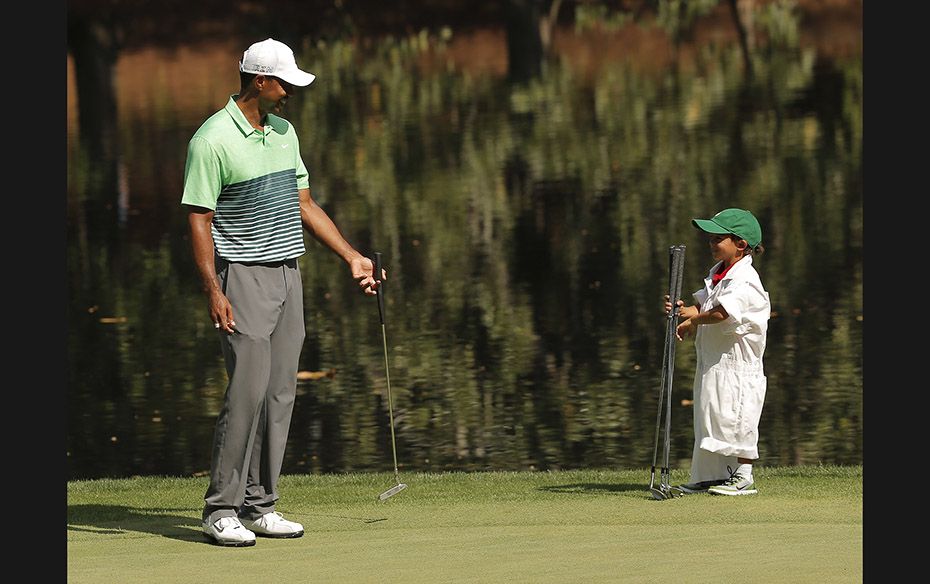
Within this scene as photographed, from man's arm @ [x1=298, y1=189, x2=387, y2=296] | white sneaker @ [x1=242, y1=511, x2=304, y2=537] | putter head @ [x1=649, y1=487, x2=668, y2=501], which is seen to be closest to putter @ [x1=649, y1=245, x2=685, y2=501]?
putter head @ [x1=649, y1=487, x2=668, y2=501]

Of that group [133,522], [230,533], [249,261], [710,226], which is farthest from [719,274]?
[133,522]

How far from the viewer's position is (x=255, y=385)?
5961 mm

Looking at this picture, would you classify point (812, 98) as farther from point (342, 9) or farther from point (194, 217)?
point (194, 217)

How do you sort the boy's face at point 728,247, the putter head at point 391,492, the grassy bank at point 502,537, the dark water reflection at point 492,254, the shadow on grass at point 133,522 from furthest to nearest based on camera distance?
the dark water reflection at point 492,254 < the boy's face at point 728,247 < the putter head at point 391,492 < the shadow on grass at point 133,522 < the grassy bank at point 502,537

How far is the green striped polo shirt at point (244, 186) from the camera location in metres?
5.88

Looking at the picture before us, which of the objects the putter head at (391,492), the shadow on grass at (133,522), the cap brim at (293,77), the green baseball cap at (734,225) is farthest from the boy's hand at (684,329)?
the shadow on grass at (133,522)

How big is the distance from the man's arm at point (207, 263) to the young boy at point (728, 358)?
1.67m

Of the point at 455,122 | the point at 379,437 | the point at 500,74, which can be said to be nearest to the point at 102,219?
the point at 455,122

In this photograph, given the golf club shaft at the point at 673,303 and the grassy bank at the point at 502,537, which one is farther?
the golf club shaft at the point at 673,303

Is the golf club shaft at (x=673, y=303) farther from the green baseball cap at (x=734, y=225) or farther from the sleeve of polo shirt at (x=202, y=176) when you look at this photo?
the sleeve of polo shirt at (x=202, y=176)

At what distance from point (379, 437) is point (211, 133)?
511 cm

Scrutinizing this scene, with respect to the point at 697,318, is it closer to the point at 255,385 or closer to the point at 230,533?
the point at 255,385

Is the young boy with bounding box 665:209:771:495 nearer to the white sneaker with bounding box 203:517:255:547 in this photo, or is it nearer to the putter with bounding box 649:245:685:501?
the putter with bounding box 649:245:685:501

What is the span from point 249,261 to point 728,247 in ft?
5.85
